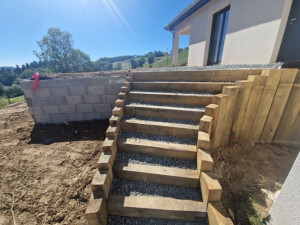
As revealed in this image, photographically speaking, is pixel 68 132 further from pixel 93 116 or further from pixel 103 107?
pixel 103 107

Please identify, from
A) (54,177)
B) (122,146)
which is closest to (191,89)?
(122,146)

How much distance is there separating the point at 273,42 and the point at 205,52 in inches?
113

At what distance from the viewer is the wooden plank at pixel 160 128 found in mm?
2229

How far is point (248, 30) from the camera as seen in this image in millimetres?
3605

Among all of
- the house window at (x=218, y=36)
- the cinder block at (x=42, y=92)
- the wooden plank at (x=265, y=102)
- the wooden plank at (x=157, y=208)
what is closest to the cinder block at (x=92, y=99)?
the cinder block at (x=42, y=92)

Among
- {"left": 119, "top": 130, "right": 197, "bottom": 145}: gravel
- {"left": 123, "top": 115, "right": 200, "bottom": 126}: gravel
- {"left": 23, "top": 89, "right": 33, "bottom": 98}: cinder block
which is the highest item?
{"left": 23, "top": 89, "right": 33, "bottom": 98}: cinder block

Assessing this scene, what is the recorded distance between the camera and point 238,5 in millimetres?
3842

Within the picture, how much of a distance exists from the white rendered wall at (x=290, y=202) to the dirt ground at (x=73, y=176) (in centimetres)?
37

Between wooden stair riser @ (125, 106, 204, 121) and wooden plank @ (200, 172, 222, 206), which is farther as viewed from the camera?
wooden stair riser @ (125, 106, 204, 121)

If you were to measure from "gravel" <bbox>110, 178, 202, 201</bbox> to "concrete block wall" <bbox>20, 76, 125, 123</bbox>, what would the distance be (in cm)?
234

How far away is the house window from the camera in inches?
188

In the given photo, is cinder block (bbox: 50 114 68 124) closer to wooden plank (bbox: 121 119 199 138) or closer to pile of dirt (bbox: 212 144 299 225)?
wooden plank (bbox: 121 119 199 138)

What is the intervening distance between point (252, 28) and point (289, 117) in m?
2.62

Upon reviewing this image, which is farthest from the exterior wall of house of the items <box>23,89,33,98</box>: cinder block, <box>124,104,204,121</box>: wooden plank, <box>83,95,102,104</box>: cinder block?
<box>23,89,33,98</box>: cinder block
